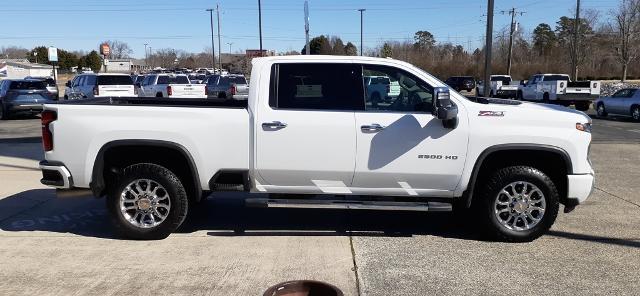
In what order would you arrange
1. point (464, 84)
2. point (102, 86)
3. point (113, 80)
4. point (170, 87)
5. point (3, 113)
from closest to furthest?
point (102, 86), point (3, 113), point (113, 80), point (170, 87), point (464, 84)

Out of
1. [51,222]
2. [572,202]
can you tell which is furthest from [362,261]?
[51,222]

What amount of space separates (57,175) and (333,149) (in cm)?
293

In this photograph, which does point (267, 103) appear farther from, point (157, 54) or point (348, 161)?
point (157, 54)

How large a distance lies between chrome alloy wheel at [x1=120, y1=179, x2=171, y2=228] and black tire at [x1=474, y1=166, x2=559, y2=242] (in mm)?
3370

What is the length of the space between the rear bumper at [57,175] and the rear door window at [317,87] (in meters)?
2.28

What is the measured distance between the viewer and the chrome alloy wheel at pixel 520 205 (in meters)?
5.83

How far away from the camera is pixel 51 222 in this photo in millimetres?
6703

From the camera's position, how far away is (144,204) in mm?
5938

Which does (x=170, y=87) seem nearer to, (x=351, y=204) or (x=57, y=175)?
(x=57, y=175)

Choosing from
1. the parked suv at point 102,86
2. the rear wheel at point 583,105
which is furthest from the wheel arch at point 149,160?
the rear wheel at point 583,105

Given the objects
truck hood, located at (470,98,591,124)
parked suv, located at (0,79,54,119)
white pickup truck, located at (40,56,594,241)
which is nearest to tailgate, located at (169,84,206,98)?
parked suv, located at (0,79,54,119)

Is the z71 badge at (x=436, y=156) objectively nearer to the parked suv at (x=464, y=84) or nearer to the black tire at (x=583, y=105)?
the black tire at (x=583, y=105)

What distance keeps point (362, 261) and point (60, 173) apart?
328 centimetres

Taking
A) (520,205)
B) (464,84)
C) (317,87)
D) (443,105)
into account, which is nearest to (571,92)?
(464,84)
